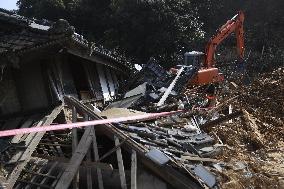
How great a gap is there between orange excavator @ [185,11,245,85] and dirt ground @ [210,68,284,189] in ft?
4.55

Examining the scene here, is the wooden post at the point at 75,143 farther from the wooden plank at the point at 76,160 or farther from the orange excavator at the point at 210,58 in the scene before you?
the orange excavator at the point at 210,58

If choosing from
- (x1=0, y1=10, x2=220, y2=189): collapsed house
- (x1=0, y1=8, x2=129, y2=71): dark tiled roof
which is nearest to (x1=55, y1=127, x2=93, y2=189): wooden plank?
(x1=0, y1=10, x2=220, y2=189): collapsed house

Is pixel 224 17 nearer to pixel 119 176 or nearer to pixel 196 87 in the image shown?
pixel 196 87

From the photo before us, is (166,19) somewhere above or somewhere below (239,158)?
above

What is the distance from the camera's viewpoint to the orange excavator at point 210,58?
1856 cm


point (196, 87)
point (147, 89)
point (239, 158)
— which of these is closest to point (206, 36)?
point (196, 87)

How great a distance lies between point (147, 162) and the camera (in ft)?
26.2

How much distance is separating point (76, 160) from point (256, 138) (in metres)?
7.62

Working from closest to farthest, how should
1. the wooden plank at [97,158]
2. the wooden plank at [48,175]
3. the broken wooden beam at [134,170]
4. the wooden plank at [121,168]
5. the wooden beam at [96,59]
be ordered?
the broken wooden beam at [134,170] < the wooden plank at [121,168] < the wooden plank at [97,158] < the wooden plank at [48,175] < the wooden beam at [96,59]

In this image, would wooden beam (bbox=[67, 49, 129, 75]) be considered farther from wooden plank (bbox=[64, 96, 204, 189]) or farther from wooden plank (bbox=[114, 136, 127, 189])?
wooden plank (bbox=[114, 136, 127, 189])

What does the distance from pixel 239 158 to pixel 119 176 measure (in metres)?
4.62

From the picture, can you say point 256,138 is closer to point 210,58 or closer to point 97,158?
point 97,158

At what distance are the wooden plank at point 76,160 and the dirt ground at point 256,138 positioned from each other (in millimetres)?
A: 3076

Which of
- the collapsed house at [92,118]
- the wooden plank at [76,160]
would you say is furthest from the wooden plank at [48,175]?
the wooden plank at [76,160]
